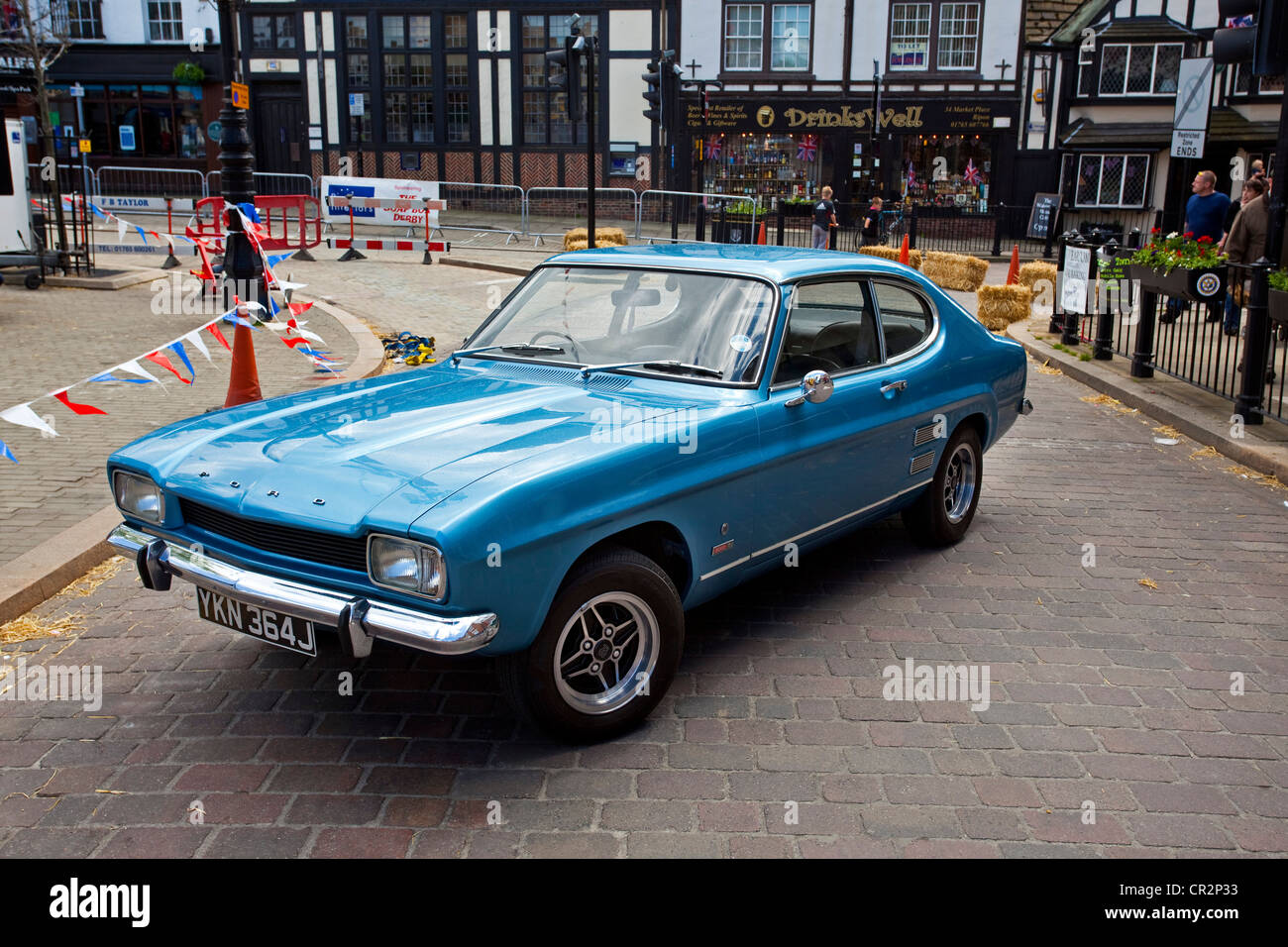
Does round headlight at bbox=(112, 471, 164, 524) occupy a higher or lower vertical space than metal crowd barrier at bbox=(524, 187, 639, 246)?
lower

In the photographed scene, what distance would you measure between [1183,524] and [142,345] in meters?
9.32

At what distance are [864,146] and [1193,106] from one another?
20.0 meters

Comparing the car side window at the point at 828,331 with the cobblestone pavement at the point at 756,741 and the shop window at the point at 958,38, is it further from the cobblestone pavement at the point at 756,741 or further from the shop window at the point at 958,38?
the shop window at the point at 958,38

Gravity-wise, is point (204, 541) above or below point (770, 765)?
above

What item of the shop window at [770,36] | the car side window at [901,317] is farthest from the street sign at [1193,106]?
the shop window at [770,36]

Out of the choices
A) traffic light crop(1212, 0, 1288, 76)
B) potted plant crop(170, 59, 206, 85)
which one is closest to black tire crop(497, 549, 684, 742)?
traffic light crop(1212, 0, 1288, 76)

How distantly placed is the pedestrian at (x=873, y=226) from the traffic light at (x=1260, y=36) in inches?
626

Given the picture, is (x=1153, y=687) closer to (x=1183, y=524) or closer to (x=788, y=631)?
(x=788, y=631)

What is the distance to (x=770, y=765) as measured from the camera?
3.60 m

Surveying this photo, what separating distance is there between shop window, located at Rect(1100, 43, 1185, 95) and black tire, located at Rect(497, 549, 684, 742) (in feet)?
99.3

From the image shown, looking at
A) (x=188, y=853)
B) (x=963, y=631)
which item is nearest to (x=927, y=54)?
(x=963, y=631)

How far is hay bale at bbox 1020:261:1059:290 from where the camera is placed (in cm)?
1655

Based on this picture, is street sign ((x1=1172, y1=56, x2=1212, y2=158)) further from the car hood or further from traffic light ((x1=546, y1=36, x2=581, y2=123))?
the car hood

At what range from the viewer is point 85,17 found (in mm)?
34406
